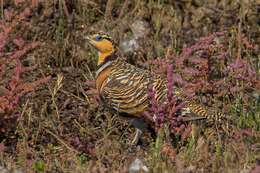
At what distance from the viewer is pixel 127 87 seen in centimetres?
654

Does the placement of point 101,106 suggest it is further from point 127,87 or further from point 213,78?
point 213,78

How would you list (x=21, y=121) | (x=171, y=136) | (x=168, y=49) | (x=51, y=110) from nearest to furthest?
(x=171, y=136)
(x=21, y=121)
(x=51, y=110)
(x=168, y=49)

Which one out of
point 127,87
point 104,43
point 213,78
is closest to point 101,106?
point 104,43

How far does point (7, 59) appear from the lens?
6.27m

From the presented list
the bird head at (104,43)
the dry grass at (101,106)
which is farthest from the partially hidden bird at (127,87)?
the dry grass at (101,106)

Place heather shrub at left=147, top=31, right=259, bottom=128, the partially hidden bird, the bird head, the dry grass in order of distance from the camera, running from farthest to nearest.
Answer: the bird head → heather shrub at left=147, top=31, right=259, bottom=128 → the partially hidden bird → the dry grass

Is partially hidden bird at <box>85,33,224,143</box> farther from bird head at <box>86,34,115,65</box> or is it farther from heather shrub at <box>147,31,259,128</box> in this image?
heather shrub at <box>147,31,259,128</box>

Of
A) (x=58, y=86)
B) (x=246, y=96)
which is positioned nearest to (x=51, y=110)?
(x=58, y=86)

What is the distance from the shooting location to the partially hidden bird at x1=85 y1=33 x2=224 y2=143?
6383mm

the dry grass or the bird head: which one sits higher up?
the bird head

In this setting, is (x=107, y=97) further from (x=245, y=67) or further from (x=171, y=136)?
(x=245, y=67)

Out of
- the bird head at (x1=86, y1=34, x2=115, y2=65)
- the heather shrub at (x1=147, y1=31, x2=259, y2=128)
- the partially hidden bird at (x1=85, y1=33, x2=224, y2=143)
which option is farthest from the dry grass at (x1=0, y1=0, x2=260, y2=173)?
the bird head at (x1=86, y1=34, x2=115, y2=65)

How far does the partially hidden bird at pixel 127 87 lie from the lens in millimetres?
6383

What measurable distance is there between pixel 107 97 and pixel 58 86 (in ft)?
3.06
